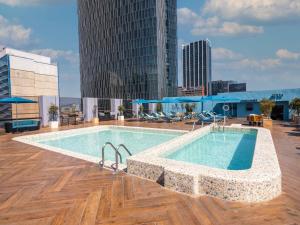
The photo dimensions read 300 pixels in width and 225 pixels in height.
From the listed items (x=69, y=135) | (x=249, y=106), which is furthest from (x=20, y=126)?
(x=249, y=106)

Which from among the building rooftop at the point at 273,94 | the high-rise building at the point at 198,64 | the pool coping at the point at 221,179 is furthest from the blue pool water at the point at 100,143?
the high-rise building at the point at 198,64

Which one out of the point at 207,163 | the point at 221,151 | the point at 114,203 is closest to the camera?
the point at 114,203

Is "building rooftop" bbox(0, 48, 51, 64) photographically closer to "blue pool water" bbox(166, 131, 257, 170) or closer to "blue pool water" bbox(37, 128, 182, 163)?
"blue pool water" bbox(37, 128, 182, 163)

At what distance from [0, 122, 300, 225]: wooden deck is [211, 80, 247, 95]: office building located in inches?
3720

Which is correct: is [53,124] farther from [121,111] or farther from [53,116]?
[121,111]

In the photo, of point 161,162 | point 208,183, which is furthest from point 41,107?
point 208,183

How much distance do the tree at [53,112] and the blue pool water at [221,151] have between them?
9.91 m

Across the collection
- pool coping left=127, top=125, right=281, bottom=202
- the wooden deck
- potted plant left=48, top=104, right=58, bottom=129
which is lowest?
the wooden deck

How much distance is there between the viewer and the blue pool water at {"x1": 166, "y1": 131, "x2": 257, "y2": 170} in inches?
233

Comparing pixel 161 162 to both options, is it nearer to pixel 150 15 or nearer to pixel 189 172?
pixel 189 172

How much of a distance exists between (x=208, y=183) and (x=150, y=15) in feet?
141

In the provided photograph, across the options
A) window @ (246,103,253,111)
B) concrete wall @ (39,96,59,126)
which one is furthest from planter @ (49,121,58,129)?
window @ (246,103,253,111)

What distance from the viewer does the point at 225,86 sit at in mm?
100562

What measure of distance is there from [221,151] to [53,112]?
1123 centimetres
